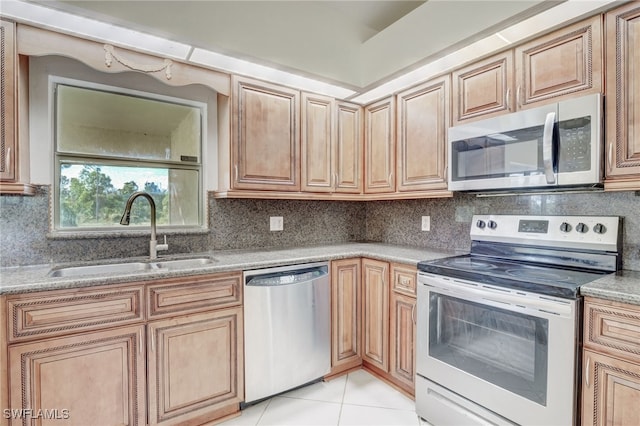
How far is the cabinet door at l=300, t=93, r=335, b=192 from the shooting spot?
250 centimetres

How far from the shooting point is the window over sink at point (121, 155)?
6.39 ft

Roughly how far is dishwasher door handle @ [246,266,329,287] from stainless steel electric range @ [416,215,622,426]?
663 mm

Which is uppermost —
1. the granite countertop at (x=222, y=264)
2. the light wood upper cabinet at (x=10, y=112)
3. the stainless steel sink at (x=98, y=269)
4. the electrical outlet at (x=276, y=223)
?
the light wood upper cabinet at (x=10, y=112)

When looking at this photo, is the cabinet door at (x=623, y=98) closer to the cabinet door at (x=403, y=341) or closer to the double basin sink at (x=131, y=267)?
the cabinet door at (x=403, y=341)

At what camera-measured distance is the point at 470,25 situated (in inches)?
72.6

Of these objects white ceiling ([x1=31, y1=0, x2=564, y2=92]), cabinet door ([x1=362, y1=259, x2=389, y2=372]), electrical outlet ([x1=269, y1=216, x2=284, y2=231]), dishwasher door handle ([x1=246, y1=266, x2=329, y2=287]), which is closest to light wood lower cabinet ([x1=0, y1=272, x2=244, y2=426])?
dishwasher door handle ([x1=246, y1=266, x2=329, y2=287])

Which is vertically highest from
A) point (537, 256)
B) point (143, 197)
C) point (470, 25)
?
point (470, 25)

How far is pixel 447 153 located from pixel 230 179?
1483 mm

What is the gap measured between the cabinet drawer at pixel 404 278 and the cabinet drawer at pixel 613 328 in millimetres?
853

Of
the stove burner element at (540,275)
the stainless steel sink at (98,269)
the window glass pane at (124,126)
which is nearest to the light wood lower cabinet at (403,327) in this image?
the stove burner element at (540,275)

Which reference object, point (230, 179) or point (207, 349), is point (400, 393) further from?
point (230, 179)

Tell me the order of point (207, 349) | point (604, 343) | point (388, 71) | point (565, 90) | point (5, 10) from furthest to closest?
point (388, 71) → point (207, 349) → point (565, 90) → point (5, 10) → point (604, 343)

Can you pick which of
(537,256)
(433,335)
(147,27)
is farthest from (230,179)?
(537,256)

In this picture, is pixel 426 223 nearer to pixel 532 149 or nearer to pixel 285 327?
pixel 532 149
